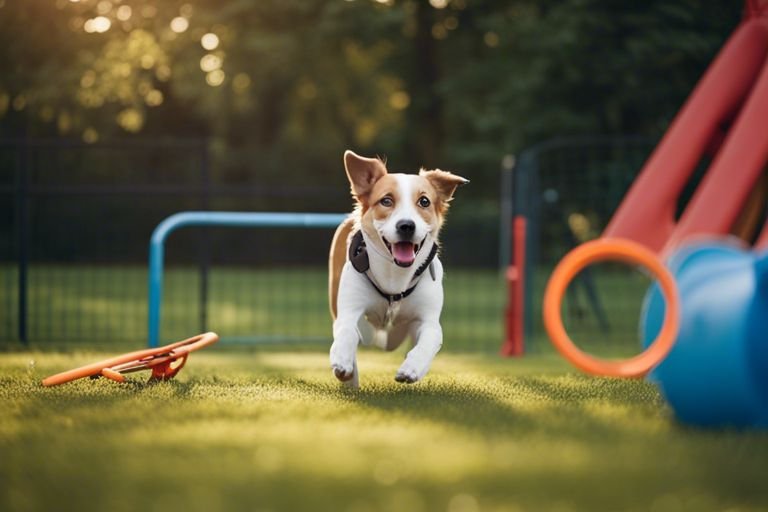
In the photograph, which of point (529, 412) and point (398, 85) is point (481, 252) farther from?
point (529, 412)

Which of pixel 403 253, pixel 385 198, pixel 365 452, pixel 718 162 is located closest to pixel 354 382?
pixel 403 253

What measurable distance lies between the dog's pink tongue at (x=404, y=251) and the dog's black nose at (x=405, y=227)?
69 mm

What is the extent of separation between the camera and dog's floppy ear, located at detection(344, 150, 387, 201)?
180 inches

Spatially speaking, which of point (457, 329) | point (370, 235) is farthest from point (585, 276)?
point (370, 235)

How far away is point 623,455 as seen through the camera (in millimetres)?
2611

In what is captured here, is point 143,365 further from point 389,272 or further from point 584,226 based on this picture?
point 584,226

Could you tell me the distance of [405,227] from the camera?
14.0ft

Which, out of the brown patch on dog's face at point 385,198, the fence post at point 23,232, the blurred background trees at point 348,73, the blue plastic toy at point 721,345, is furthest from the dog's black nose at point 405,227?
the blurred background trees at point 348,73

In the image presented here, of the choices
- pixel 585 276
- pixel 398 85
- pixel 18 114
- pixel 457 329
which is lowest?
pixel 457 329

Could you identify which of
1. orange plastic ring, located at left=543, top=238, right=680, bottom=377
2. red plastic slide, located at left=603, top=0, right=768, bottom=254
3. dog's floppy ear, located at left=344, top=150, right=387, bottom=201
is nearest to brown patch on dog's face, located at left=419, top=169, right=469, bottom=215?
dog's floppy ear, located at left=344, top=150, right=387, bottom=201

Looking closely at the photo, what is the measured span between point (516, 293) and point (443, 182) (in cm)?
345

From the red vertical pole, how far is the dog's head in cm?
332

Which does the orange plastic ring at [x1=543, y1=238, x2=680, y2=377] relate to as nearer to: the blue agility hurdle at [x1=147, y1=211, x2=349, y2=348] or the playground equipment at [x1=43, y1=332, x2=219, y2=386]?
the playground equipment at [x1=43, y1=332, x2=219, y2=386]

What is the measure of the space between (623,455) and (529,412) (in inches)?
33.4
